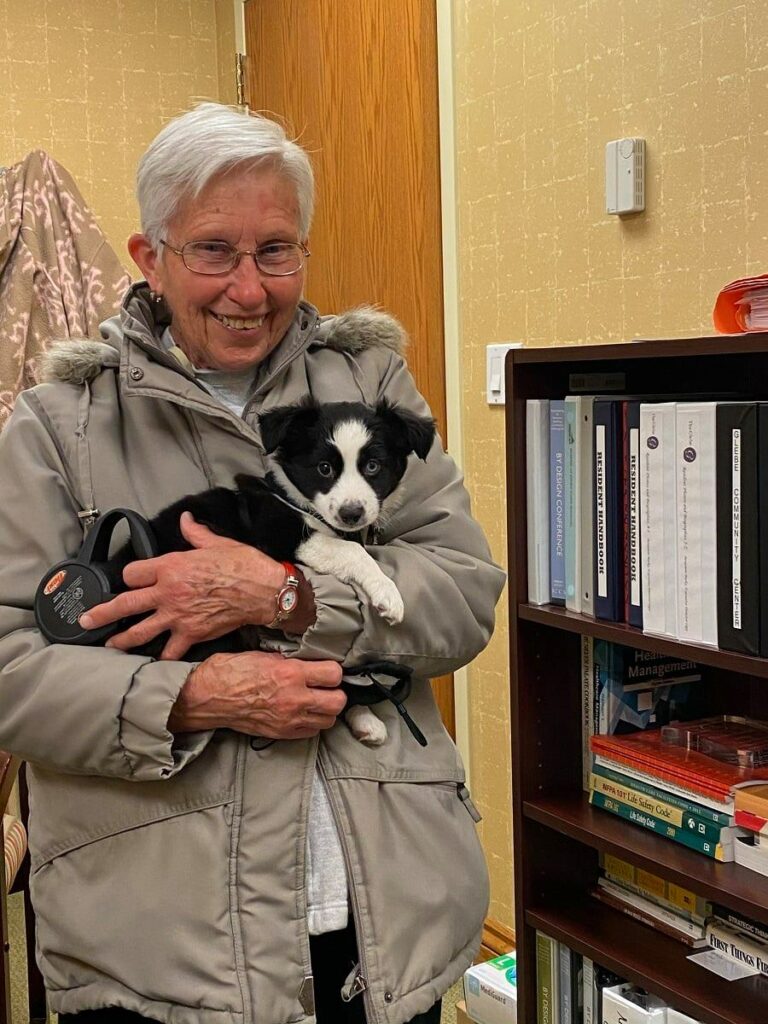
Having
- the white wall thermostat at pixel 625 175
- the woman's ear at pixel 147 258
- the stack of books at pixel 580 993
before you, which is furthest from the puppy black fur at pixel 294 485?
the white wall thermostat at pixel 625 175

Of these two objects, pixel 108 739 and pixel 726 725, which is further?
pixel 726 725

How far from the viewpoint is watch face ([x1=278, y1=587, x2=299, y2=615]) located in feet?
4.16

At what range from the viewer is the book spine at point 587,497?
163 cm

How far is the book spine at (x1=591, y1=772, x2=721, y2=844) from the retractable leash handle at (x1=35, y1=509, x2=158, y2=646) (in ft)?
2.67

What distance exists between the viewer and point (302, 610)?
1277mm

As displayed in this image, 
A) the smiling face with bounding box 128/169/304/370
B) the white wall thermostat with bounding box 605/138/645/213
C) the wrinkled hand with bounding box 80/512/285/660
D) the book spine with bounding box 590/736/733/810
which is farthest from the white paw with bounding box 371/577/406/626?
the white wall thermostat with bounding box 605/138/645/213

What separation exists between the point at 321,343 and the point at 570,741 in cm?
76

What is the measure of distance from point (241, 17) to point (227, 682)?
290cm

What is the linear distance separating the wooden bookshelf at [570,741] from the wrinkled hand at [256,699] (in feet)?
1.68

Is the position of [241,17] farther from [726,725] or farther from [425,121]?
[726,725]

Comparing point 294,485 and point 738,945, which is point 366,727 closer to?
point 294,485

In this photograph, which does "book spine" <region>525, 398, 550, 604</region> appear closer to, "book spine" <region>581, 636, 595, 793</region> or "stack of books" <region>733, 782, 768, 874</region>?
"book spine" <region>581, 636, 595, 793</region>

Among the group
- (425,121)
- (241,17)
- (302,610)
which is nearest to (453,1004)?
(302,610)

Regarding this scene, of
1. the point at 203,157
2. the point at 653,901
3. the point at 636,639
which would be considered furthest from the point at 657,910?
the point at 203,157
